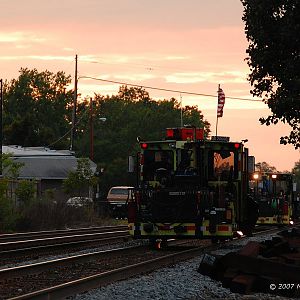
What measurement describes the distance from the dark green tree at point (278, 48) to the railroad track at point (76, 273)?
7.08 meters

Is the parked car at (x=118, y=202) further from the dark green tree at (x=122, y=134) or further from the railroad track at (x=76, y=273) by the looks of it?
the dark green tree at (x=122, y=134)

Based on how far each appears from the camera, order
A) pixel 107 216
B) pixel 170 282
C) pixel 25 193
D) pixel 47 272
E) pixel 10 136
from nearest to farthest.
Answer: pixel 170 282
pixel 47 272
pixel 25 193
pixel 107 216
pixel 10 136

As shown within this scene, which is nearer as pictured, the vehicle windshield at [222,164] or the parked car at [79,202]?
the vehicle windshield at [222,164]

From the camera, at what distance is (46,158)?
75.8 m

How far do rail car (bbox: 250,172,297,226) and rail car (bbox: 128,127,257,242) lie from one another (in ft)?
49.2

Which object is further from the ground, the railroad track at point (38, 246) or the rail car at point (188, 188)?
the rail car at point (188, 188)

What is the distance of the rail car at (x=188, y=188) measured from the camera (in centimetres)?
2353

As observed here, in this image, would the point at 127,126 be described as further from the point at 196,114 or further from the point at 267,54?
the point at 267,54

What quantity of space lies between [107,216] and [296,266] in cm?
4273

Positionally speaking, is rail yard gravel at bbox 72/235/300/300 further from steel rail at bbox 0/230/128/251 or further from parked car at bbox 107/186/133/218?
parked car at bbox 107/186/133/218

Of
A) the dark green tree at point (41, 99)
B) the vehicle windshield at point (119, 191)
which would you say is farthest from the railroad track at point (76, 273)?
the dark green tree at point (41, 99)

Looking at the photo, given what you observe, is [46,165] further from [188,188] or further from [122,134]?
[188,188]

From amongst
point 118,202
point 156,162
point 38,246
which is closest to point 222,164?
point 156,162

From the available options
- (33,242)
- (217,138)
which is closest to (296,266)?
(217,138)
